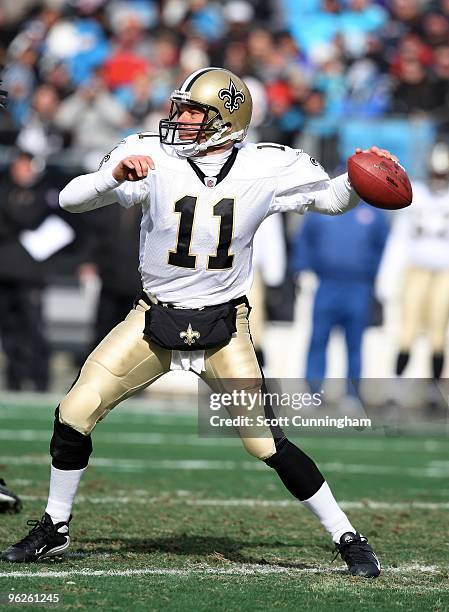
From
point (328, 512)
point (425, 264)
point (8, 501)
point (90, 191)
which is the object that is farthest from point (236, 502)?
point (425, 264)

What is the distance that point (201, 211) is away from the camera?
179 inches

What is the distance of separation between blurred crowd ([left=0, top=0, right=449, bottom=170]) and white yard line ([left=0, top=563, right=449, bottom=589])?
7493 millimetres

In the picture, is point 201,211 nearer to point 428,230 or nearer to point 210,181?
point 210,181

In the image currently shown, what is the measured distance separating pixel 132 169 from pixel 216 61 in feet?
29.9

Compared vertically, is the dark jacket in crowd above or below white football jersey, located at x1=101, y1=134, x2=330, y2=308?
below

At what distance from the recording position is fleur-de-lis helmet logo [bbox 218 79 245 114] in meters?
4.62

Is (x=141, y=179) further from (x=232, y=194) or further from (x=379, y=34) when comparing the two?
(x=379, y=34)

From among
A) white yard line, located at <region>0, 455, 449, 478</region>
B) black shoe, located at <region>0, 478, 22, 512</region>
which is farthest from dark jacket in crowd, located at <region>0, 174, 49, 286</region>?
black shoe, located at <region>0, 478, 22, 512</region>

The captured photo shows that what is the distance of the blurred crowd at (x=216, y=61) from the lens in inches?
498

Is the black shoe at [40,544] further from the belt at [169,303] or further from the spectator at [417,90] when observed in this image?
the spectator at [417,90]

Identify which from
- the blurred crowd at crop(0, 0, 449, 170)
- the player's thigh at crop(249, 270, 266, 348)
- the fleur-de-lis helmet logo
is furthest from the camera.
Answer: the blurred crowd at crop(0, 0, 449, 170)

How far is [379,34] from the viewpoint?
1361 cm

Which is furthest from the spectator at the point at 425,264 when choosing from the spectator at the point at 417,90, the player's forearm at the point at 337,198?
the player's forearm at the point at 337,198

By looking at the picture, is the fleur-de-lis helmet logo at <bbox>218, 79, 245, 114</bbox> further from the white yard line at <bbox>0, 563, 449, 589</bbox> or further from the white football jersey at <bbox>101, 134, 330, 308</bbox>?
the white yard line at <bbox>0, 563, 449, 589</bbox>
